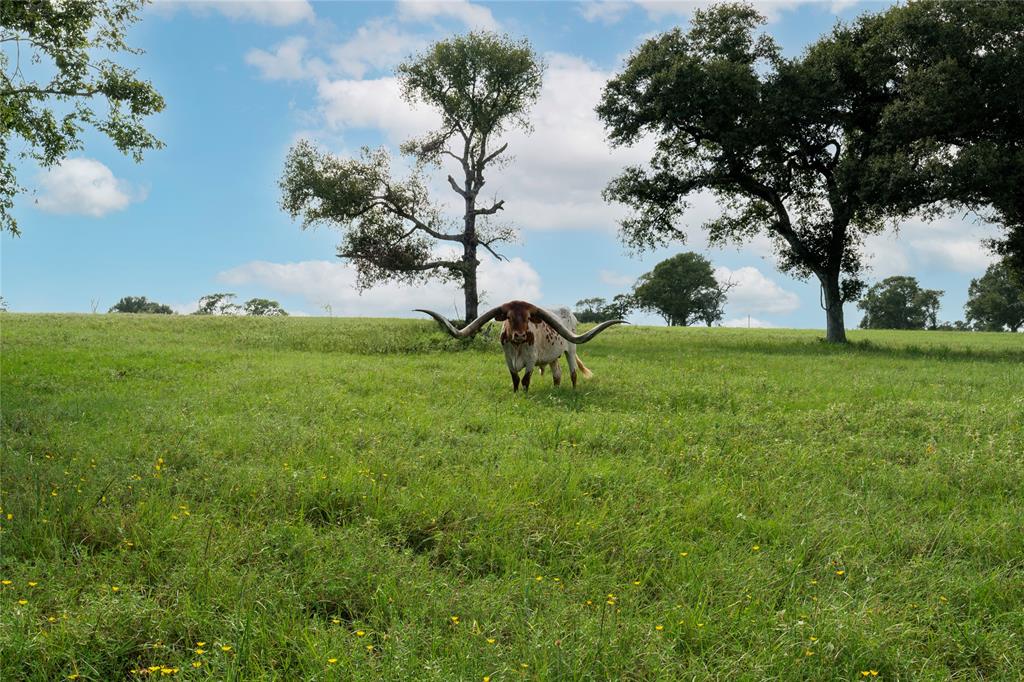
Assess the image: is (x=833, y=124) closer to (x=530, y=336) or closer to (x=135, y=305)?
(x=530, y=336)

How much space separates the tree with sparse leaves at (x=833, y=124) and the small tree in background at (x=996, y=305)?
59146 mm

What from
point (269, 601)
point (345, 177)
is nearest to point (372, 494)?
point (269, 601)

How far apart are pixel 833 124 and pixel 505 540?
3067 centimetres

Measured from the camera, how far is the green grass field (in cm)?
407

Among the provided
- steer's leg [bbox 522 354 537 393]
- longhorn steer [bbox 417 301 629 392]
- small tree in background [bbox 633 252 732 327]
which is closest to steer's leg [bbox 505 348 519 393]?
longhorn steer [bbox 417 301 629 392]

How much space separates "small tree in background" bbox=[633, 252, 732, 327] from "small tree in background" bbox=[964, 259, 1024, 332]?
98.9 ft

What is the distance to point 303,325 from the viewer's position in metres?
33.9

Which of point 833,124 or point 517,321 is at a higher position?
point 833,124

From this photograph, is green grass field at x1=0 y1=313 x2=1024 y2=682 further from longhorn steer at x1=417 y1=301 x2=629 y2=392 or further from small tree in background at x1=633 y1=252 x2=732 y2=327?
small tree in background at x1=633 y1=252 x2=732 y2=327

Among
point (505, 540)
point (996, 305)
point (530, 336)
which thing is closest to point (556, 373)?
point (530, 336)

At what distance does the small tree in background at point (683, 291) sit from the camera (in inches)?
2923

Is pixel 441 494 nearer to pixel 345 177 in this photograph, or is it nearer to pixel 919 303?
pixel 345 177

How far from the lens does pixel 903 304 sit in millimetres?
91062

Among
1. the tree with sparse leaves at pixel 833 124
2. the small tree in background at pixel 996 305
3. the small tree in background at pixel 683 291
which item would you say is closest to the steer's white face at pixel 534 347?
the tree with sparse leaves at pixel 833 124
